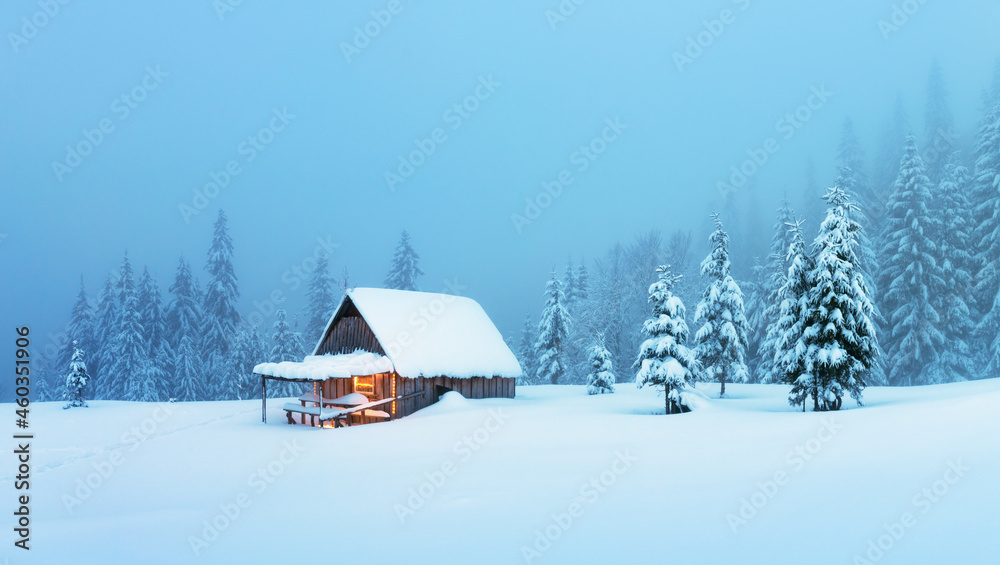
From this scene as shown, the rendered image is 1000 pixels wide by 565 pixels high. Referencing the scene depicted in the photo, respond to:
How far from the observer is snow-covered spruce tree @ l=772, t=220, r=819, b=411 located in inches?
802

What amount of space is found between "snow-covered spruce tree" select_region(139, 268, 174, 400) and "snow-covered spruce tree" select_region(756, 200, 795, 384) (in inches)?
1721

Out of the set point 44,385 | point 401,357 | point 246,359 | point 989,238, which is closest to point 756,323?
point 989,238

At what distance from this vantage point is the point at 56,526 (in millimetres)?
8453

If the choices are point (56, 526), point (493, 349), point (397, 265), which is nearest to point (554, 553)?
point (56, 526)

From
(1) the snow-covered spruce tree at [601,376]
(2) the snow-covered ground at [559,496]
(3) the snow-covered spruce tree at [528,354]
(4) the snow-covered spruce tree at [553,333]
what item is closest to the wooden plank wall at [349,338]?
(2) the snow-covered ground at [559,496]

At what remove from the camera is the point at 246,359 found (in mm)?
42062

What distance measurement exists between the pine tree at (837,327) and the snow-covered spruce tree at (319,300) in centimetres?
3913

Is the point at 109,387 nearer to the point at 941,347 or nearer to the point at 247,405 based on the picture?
the point at 247,405

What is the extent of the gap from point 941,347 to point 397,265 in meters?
40.5

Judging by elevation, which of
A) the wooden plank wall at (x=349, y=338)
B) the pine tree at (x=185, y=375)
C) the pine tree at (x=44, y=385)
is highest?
the wooden plank wall at (x=349, y=338)

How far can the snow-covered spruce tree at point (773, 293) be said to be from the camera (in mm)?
32062

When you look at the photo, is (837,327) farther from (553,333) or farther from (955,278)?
(553,333)

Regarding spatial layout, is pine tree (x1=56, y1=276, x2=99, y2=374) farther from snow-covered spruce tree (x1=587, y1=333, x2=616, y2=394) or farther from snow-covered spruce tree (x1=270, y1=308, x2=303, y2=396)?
snow-covered spruce tree (x1=587, y1=333, x2=616, y2=394)

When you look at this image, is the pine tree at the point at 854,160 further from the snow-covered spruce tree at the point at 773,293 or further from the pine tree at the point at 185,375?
the pine tree at the point at 185,375
